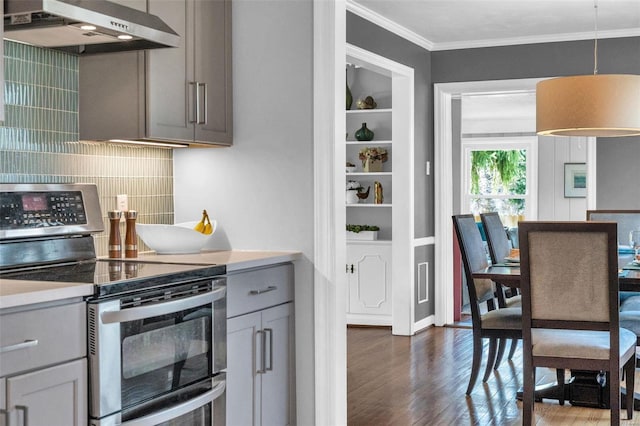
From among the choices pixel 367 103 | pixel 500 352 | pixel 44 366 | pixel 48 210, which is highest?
pixel 367 103

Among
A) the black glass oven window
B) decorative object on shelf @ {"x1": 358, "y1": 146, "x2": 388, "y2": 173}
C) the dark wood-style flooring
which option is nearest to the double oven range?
the black glass oven window

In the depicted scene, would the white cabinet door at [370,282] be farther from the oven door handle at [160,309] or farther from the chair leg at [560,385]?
Result: the oven door handle at [160,309]

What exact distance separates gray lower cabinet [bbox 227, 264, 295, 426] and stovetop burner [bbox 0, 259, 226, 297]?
228 mm

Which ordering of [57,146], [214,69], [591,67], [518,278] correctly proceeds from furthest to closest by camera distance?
[591,67], [518,278], [214,69], [57,146]

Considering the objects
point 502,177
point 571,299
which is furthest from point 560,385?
point 502,177

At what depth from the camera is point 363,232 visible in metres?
6.94

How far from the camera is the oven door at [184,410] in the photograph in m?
2.43

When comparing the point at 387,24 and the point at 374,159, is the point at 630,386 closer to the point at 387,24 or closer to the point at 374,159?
the point at 387,24

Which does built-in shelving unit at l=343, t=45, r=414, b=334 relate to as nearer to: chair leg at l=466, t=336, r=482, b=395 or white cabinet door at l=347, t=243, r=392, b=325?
white cabinet door at l=347, t=243, r=392, b=325

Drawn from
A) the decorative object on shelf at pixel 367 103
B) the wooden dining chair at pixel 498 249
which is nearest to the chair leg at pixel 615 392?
the wooden dining chair at pixel 498 249

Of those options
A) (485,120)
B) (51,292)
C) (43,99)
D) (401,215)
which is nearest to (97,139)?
(43,99)

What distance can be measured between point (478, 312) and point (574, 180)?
28.6ft

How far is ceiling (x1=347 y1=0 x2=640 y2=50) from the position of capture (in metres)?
5.62

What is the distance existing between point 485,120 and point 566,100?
29.3ft
